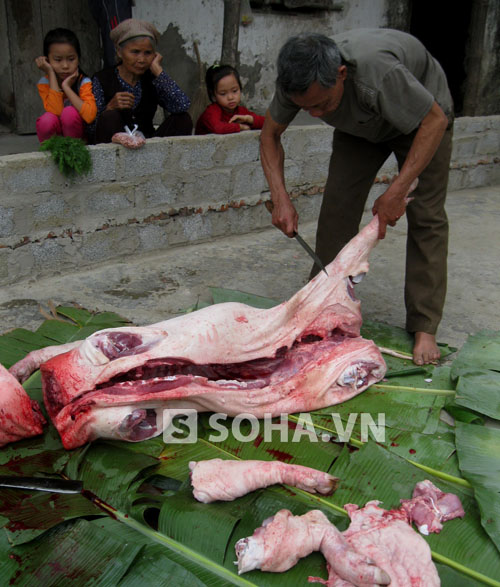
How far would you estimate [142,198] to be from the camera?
15.3ft

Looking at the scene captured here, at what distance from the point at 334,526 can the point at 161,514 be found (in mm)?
577

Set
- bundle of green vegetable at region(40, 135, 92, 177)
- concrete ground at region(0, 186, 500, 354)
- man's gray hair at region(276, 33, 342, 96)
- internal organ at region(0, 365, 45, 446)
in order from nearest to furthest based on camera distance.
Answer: internal organ at region(0, 365, 45, 446) < man's gray hair at region(276, 33, 342, 96) < concrete ground at region(0, 186, 500, 354) < bundle of green vegetable at region(40, 135, 92, 177)

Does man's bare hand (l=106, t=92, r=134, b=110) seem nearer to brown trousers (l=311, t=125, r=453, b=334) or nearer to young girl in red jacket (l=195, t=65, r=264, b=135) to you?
young girl in red jacket (l=195, t=65, r=264, b=135)

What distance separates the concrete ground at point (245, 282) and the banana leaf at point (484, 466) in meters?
1.21

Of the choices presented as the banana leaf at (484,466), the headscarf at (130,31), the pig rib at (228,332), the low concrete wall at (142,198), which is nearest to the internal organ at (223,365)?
the pig rib at (228,332)

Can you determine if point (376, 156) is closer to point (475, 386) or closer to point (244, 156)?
point (475, 386)

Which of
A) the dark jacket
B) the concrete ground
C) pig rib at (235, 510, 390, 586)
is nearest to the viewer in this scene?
pig rib at (235, 510, 390, 586)

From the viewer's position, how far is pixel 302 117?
8.40 metres

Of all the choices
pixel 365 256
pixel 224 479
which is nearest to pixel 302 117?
pixel 365 256

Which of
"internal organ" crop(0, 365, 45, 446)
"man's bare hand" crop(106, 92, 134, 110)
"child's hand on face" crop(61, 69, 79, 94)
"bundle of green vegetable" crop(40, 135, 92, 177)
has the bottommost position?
"internal organ" crop(0, 365, 45, 446)

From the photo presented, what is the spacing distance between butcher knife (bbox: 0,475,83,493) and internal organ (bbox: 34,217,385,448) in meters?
0.18

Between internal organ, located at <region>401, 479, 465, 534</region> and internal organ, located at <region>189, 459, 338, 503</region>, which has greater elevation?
internal organ, located at <region>189, 459, 338, 503</region>

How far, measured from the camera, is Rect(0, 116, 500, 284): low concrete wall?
4.11 m

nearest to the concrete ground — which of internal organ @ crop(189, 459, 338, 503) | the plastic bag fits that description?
the plastic bag
